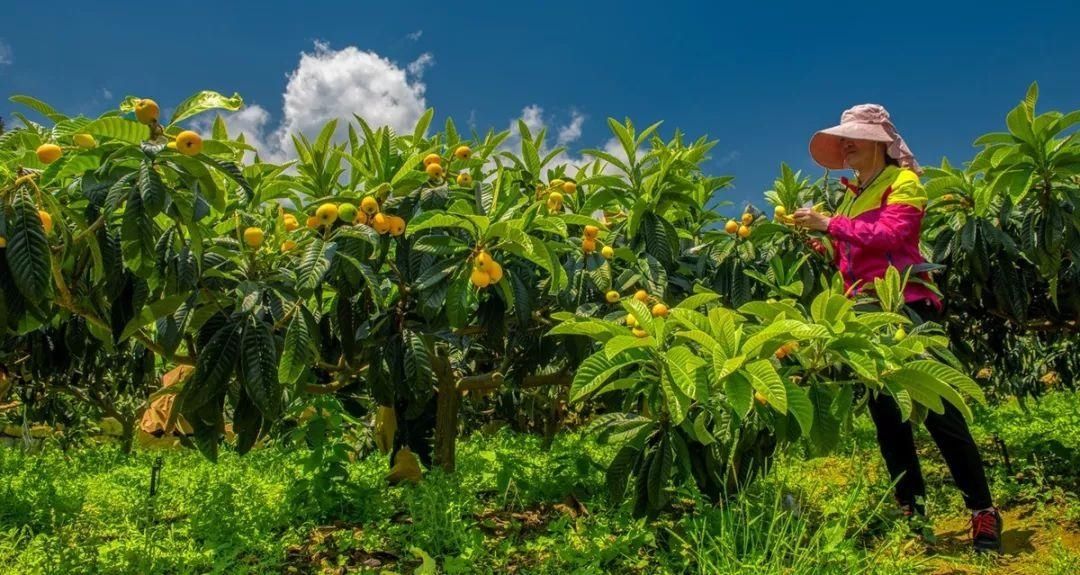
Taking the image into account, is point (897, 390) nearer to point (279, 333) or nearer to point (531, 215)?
point (531, 215)

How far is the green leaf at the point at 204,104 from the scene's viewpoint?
158 centimetres

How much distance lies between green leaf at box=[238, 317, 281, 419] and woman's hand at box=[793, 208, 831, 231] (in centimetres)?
147

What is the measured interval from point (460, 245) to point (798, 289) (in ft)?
3.21

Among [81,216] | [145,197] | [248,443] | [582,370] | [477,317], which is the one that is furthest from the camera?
[477,317]

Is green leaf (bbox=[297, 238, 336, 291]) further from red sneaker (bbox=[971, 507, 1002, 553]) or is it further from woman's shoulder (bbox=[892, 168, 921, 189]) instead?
red sneaker (bbox=[971, 507, 1002, 553])

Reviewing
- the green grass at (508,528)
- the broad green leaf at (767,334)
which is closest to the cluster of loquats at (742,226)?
the green grass at (508,528)

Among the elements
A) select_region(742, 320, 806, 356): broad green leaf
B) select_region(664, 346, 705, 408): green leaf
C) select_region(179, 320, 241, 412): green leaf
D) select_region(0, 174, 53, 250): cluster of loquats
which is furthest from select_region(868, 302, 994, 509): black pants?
select_region(0, 174, 53, 250): cluster of loquats

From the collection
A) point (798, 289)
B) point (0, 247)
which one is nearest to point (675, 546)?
point (798, 289)

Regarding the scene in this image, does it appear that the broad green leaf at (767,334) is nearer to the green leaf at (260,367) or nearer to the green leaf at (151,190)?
the green leaf at (260,367)

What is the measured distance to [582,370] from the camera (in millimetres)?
1528

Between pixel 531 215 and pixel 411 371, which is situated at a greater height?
pixel 531 215

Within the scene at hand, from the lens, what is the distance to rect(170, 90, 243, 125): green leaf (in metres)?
1.58

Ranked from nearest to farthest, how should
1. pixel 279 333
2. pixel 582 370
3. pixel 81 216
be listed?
pixel 582 370, pixel 81 216, pixel 279 333

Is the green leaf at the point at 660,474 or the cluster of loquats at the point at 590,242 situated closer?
the green leaf at the point at 660,474
